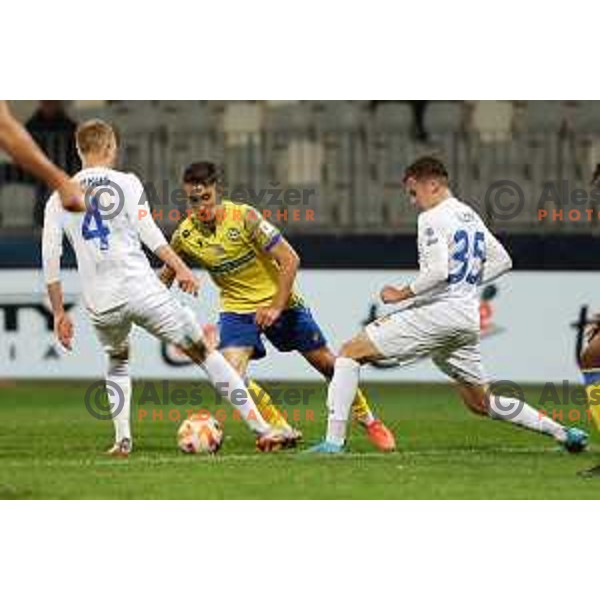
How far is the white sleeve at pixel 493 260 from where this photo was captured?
11594mm

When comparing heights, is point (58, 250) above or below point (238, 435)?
above

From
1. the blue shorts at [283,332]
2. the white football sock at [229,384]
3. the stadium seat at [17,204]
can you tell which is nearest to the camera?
the white football sock at [229,384]

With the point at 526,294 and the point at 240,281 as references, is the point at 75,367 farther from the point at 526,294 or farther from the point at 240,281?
the point at 240,281

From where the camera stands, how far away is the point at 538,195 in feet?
63.8

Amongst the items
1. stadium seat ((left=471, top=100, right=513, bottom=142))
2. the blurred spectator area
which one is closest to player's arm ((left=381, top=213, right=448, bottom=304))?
the blurred spectator area

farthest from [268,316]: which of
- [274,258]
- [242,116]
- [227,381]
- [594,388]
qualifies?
[242,116]

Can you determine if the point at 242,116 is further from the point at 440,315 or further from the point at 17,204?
the point at 440,315

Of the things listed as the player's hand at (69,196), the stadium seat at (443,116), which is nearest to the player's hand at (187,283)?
the player's hand at (69,196)

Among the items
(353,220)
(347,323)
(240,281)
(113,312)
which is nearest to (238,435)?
(240,281)

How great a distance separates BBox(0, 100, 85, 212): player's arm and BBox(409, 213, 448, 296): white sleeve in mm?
4079

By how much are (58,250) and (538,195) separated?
29.6ft

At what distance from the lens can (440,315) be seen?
37.8ft

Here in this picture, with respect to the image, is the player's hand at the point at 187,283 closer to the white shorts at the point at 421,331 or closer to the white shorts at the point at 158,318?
the white shorts at the point at 158,318

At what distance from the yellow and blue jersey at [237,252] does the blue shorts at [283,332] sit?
0.06 meters
